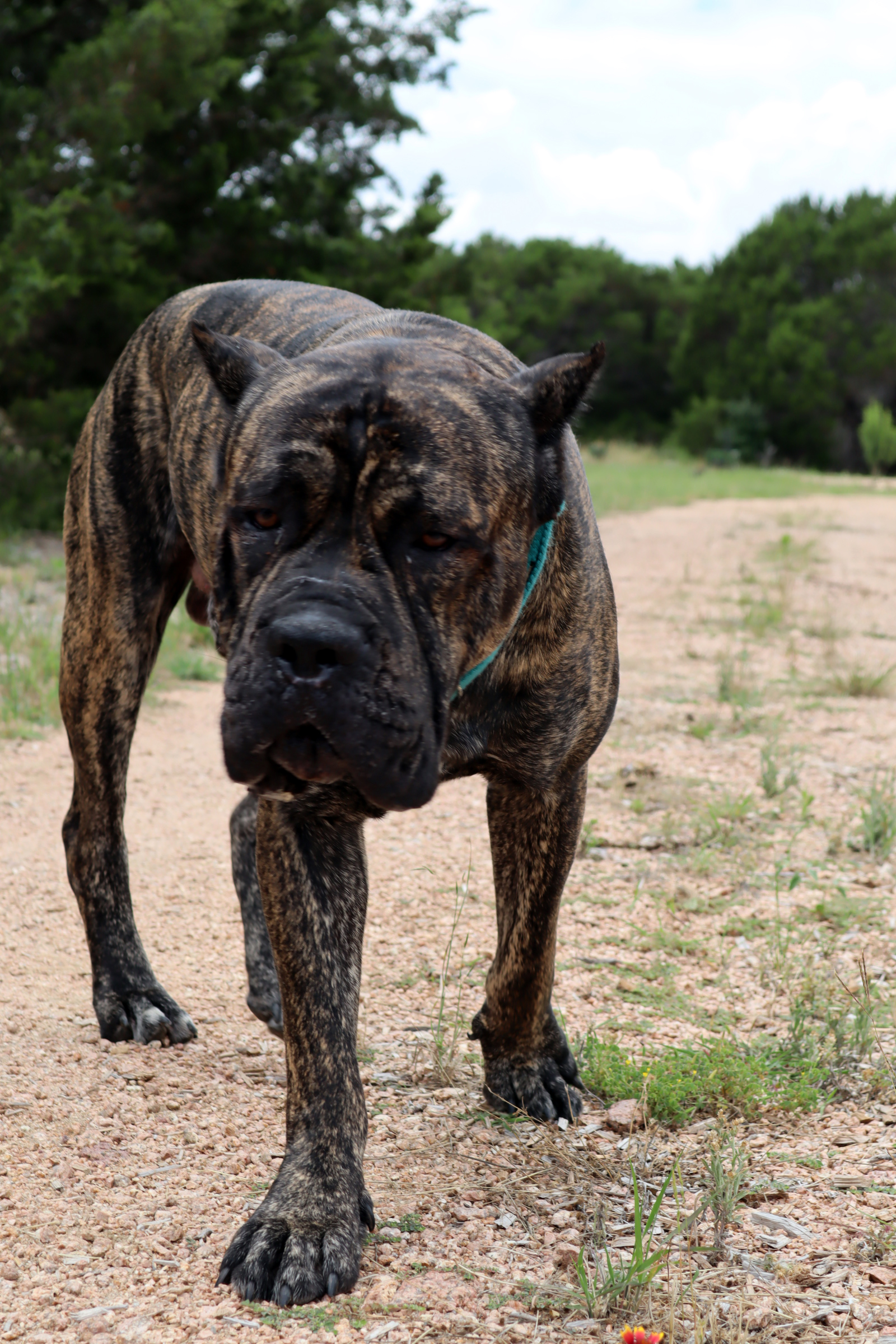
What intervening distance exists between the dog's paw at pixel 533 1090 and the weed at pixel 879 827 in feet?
5.96

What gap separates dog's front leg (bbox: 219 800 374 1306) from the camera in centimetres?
202

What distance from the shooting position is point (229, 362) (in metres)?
2.32

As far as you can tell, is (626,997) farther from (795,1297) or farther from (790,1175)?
(795,1297)

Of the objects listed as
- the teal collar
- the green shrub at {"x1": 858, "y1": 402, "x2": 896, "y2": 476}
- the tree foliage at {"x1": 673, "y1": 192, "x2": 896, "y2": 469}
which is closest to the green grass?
the green shrub at {"x1": 858, "y1": 402, "x2": 896, "y2": 476}

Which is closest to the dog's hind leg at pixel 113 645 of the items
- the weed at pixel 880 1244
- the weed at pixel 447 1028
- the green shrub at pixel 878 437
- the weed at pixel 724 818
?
the weed at pixel 447 1028

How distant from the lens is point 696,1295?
1.92 metres

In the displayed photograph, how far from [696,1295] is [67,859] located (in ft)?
6.58

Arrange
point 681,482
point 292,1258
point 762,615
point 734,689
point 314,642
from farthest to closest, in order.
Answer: point 681,482 < point 762,615 < point 734,689 < point 292,1258 < point 314,642

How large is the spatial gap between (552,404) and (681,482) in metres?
19.6

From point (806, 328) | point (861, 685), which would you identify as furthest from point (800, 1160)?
point (806, 328)

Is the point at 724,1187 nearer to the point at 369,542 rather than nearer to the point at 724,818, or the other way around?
the point at 369,542

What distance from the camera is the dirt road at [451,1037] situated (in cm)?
197

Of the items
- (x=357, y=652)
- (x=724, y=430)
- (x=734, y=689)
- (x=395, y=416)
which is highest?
(x=724, y=430)

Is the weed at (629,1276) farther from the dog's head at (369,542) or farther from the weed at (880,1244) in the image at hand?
the dog's head at (369,542)
